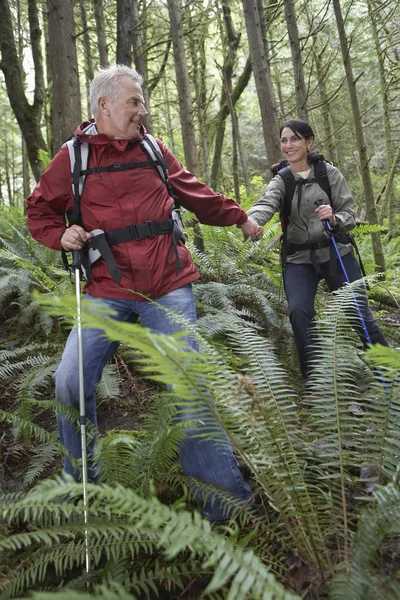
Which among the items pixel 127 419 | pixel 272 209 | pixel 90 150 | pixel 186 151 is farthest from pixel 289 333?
pixel 186 151

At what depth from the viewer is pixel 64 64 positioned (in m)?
5.75

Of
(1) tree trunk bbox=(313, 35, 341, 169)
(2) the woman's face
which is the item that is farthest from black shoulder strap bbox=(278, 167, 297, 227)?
(1) tree trunk bbox=(313, 35, 341, 169)

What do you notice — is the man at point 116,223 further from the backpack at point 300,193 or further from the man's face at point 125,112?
the backpack at point 300,193

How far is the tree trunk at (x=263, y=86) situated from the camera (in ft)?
20.3

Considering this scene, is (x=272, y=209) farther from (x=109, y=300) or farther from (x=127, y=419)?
(x=127, y=419)

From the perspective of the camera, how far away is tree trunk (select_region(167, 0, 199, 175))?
731 centimetres

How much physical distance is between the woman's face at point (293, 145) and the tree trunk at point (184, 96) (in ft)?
11.6

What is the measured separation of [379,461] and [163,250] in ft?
4.98

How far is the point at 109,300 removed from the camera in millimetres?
2553

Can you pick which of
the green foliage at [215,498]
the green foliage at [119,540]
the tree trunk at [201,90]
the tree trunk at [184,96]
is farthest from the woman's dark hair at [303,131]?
the tree trunk at [201,90]

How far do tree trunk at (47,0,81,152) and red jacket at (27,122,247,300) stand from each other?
3.48 m

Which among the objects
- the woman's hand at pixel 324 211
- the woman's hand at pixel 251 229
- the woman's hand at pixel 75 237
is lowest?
the woman's hand at pixel 75 237

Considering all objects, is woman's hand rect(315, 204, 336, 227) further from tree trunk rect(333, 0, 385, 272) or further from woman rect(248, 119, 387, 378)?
tree trunk rect(333, 0, 385, 272)

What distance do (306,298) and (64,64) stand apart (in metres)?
4.44
